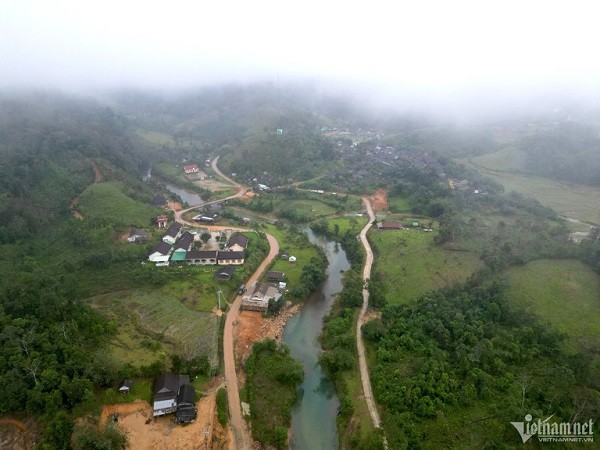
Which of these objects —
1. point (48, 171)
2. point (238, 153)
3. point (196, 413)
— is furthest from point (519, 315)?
point (238, 153)

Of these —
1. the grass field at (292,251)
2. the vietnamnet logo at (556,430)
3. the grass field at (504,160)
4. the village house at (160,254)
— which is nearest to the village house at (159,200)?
the grass field at (292,251)

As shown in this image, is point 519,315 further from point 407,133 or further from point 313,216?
point 407,133

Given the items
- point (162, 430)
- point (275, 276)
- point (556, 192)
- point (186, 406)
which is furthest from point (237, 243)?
point (556, 192)

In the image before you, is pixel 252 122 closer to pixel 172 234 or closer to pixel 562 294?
pixel 172 234

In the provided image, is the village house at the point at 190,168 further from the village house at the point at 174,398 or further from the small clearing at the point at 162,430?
the small clearing at the point at 162,430

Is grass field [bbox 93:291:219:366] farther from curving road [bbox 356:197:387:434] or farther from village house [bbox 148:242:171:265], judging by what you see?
curving road [bbox 356:197:387:434]

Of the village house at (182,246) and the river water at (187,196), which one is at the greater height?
the village house at (182,246)
